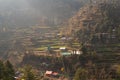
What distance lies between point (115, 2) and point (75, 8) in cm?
1632

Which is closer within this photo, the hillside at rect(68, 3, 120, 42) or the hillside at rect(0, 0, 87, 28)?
the hillside at rect(68, 3, 120, 42)

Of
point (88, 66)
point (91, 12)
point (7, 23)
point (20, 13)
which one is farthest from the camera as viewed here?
point (20, 13)

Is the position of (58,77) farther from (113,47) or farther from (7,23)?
(7,23)

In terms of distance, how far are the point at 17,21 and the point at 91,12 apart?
64.2 feet

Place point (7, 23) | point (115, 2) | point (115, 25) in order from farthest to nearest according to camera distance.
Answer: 1. point (7, 23)
2. point (115, 2)
3. point (115, 25)

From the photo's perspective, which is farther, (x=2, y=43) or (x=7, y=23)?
(x=7, y=23)

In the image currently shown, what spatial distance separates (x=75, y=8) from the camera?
5734cm

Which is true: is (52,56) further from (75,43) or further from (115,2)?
(115,2)

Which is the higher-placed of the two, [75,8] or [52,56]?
[75,8]

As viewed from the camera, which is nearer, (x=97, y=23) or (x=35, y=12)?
(x=97, y=23)

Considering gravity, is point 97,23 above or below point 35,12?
below

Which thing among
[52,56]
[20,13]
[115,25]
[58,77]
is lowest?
[58,77]

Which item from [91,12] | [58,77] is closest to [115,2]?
[91,12]

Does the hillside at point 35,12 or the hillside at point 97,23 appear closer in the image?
the hillside at point 97,23
